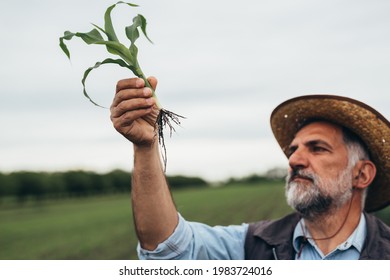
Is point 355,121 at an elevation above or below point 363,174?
above

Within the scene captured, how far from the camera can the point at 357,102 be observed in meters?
2.25

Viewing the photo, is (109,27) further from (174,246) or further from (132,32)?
(174,246)

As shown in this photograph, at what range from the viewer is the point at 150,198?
6.53 feet

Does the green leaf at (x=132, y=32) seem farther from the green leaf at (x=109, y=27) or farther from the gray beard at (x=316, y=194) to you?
the gray beard at (x=316, y=194)

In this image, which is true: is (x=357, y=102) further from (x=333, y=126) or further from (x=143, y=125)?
(x=143, y=125)

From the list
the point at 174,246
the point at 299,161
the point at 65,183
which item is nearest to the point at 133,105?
the point at 174,246

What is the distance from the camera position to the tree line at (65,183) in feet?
116

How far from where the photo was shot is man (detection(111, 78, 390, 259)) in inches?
79.2

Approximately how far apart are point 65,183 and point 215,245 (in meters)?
44.1

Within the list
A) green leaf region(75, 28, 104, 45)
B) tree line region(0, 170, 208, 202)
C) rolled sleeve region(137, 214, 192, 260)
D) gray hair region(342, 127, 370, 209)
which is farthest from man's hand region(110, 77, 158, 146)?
tree line region(0, 170, 208, 202)

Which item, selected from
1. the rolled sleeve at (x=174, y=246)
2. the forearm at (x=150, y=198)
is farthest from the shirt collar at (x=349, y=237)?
the forearm at (x=150, y=198)

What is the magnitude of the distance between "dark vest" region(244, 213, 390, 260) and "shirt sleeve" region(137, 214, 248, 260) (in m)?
0.05

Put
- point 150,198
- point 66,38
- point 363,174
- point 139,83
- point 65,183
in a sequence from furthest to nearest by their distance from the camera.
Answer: point 65,183
point 363,174
point 150,198
point 66,38
point 139,83
